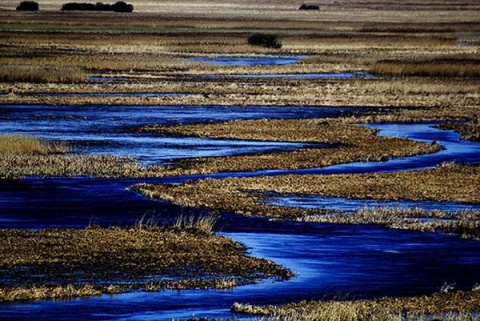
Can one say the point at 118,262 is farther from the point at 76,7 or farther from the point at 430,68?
the point at 76,7

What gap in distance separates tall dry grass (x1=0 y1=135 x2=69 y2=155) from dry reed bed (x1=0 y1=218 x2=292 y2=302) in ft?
38.8

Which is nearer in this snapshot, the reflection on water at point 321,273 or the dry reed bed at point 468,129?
the reflection on water at point 321,273

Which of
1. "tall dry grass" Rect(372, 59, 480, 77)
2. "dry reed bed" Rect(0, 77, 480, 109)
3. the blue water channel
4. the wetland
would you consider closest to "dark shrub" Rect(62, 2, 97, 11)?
the wetland

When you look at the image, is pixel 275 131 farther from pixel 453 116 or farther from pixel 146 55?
pixel 146 55

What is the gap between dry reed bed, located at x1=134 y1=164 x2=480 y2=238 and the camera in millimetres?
26442

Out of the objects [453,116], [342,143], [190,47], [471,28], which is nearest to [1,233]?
[342,143]

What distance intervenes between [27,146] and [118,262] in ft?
50.7

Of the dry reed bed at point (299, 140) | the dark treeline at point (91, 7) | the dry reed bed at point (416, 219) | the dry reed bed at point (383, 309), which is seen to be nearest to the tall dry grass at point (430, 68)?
the dry reed bed at point (299, 140)

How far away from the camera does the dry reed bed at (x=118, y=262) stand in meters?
19.6

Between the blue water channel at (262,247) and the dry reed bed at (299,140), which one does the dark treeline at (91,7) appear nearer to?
the dry reed bed at (299,140)

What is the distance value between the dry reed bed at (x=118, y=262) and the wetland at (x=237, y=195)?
52 millimetres

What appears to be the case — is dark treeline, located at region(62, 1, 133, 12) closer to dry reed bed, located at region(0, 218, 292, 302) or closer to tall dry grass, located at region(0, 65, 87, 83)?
tall dry grass, located at region(0, 65, 87, 83)

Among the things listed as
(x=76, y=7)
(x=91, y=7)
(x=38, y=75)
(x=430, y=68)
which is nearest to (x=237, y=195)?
(x=38, y=75)

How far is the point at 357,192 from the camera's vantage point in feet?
99.6
